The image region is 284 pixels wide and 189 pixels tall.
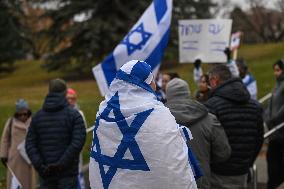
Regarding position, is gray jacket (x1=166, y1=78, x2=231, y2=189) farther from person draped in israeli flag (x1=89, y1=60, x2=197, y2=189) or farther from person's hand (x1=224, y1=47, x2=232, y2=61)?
person's hand (x1=224, y1=47, x2=232, y2=61)

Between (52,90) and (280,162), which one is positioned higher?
(52,90)

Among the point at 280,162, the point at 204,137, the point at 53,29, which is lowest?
the point at 53,29

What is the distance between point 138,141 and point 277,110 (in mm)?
3799

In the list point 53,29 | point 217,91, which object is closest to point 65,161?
point 217,91

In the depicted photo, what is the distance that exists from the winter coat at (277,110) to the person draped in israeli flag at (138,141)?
11.5ft

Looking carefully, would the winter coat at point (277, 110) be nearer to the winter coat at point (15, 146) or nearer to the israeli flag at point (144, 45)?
the israeli flag at point (144, 45)

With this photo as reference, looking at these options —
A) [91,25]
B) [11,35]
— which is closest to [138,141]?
[91,25]

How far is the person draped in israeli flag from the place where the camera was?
3.39m

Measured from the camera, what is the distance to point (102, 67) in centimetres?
763

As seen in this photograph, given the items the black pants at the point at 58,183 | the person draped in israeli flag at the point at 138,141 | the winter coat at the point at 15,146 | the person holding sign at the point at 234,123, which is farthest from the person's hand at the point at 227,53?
the person draped in israeli flag at the point at 138,141

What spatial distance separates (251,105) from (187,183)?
2.13 m

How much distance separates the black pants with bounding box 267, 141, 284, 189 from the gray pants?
1.93 m

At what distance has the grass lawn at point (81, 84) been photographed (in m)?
14.4

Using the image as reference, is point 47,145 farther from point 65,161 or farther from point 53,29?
point 53,29
